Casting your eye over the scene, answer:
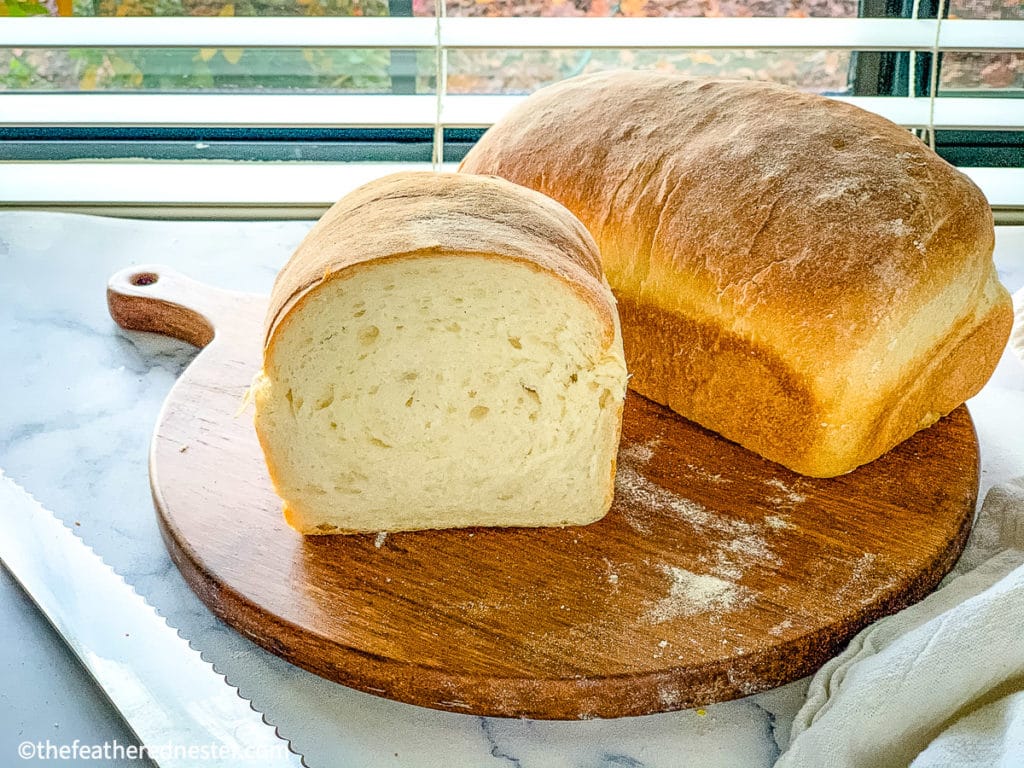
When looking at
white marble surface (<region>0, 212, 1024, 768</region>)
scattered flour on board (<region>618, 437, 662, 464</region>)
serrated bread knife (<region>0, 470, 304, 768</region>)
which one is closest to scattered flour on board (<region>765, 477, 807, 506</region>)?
scattered flour on board (<region>618, 437, 662, 464</region>)

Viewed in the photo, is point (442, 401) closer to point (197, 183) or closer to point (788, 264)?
point (788, 264)

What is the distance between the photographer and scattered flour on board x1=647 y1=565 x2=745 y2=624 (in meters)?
1.35

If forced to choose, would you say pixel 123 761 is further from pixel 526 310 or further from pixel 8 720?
pixel 526 310

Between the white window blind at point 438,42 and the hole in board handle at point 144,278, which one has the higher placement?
the white window blind at point 438,42

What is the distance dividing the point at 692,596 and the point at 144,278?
128 cm

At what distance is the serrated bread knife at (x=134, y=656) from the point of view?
1099 millimetres

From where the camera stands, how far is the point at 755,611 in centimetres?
135

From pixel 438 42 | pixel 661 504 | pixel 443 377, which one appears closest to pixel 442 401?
pixel 443 377

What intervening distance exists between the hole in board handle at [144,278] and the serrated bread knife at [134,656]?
0.69 meters

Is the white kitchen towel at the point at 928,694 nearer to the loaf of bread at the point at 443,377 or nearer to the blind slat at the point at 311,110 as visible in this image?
the loaf of bread at the point at 443,377

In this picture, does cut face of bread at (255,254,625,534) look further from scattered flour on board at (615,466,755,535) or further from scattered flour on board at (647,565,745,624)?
scattered flour on board at (647,565,745,624)

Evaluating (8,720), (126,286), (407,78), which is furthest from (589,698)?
(407,78)

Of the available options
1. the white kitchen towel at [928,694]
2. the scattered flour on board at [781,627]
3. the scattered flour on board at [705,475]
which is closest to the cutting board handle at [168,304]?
the scattered flour on board at [705,475]

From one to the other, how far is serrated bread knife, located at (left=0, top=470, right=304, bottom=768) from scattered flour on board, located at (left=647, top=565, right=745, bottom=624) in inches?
19.5
